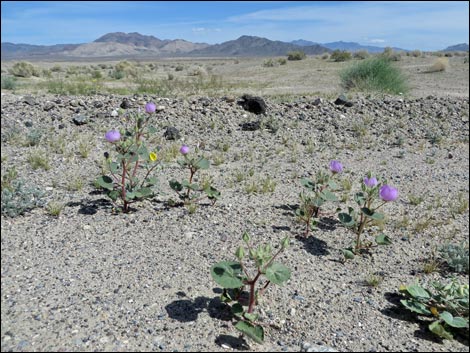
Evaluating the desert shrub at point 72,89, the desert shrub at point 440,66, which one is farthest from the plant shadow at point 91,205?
the desert shrub at point 440,66

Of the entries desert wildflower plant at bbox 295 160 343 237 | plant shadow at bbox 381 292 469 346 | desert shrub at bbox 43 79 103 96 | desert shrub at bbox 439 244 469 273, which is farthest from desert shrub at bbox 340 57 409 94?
plant shadow at bbox 381 292 469 346

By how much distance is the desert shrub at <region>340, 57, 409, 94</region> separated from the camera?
1266cm

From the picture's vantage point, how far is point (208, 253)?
345cm

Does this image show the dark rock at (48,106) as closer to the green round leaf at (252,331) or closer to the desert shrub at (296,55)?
the green round leaf at (252,331)

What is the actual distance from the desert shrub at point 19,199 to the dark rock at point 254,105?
5062 millimetres

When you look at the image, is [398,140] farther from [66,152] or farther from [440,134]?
[66,152]

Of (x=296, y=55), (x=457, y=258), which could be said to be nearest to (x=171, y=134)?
(x=457, y=258)

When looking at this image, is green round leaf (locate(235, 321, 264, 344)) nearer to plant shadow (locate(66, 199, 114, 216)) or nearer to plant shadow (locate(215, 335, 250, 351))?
plant shadow (locate(215, 335, 250, 351))

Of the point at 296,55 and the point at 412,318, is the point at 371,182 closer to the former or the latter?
the point at 412,318

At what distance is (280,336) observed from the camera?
259cm

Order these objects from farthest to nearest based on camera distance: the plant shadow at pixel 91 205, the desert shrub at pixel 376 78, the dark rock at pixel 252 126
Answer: the desert shrub at pixel 376 78
the dark rock at pixel 252 126
the plant shadow at pixel 91 205

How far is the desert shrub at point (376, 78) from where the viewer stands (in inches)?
498

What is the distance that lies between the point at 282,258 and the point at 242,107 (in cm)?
555

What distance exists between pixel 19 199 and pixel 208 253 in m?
1.88
